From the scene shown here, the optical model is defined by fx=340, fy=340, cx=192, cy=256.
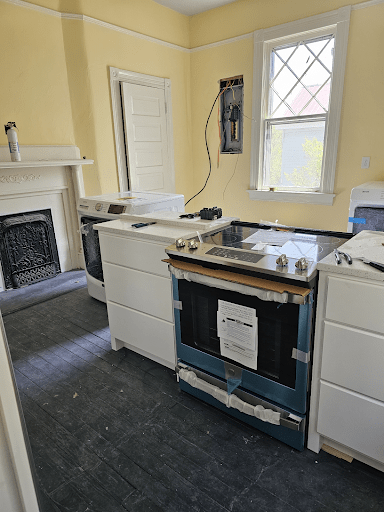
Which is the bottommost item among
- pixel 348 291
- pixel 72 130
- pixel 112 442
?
pixel 112 442

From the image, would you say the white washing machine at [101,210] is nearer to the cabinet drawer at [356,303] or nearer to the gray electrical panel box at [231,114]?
the gray electrical panel box at [231,114]

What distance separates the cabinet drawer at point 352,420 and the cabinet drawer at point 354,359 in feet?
0.14

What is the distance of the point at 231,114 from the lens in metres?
4.11

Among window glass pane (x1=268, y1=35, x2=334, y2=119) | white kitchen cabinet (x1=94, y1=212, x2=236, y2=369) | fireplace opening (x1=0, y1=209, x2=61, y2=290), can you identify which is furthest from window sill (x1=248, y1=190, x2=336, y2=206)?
fireplace opening (x1=0, y1=209, x2=61, y2=290)

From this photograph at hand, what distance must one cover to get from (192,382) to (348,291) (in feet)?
3.00

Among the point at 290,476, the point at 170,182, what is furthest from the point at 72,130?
the point at 290,476

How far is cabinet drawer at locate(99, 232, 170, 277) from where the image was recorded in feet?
6.07

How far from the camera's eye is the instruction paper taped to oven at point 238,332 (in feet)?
Answer: 4.83

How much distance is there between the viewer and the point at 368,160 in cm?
329

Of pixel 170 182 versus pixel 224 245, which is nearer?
pixel 224 245

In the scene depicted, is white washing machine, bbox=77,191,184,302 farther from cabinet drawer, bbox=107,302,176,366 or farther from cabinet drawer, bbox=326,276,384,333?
cabinet drawer, bbox=326,276,384,333

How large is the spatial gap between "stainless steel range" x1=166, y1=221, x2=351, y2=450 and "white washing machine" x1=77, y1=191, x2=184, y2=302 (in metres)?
1.06

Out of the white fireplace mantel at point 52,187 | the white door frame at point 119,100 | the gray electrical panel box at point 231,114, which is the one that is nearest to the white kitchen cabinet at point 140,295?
the white fireplace mantel at point 52,187

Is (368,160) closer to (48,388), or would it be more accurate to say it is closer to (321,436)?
(321,436)
